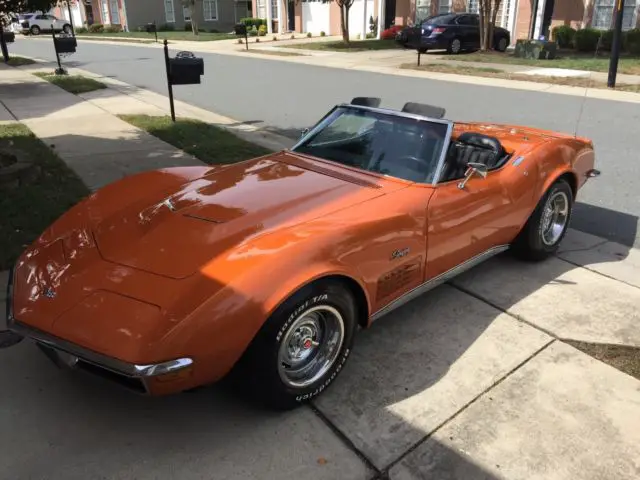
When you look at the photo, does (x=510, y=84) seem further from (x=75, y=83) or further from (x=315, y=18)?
(x=315, y=18)

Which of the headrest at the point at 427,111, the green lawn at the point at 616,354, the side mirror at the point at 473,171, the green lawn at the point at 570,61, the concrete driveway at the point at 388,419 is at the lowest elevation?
the green lawn at the point at 616,354

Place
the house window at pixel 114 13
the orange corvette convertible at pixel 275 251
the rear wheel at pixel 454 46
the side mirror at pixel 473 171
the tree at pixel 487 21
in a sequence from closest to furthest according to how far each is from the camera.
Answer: the orange corvette convertible at pixel 275 251 → the side mirror at pixel 473 171 → the tree at pixel 487 21 → the rear wheel at pixel 454 46 → the house window at pixel 114 13

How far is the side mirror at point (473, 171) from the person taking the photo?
11.5ft

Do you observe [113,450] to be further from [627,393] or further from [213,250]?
[627,393]

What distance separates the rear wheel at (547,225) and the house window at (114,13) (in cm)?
5727

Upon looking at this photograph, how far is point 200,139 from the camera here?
27.6 ft

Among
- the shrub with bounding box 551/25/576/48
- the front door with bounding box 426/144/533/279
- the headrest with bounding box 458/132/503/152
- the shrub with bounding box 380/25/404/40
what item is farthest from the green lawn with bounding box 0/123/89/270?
the shrub with bounding box 380/25/404/40

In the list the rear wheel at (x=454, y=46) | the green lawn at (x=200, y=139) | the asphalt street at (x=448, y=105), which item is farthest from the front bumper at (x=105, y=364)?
the rear wheel at (x=454, y=46)

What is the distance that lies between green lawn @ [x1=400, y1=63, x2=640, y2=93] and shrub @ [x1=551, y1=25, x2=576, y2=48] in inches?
318

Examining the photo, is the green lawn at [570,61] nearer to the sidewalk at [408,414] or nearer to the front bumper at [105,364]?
the sidewalk at [408,414]

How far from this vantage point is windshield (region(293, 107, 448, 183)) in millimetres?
3561

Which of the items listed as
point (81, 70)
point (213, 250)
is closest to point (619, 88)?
point (213, 250)

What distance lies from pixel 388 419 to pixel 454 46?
72.6 ft

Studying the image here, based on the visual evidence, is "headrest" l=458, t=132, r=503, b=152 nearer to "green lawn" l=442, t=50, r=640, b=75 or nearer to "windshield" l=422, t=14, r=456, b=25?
"green lawn" l=442, t=50, r=640, b=75
